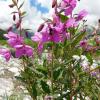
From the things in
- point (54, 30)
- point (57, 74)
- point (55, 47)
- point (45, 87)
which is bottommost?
point (45, 87)

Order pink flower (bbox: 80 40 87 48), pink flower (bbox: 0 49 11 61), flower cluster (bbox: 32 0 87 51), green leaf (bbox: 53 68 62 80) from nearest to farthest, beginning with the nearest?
flower cluster (bbox: 32 0 87 51)
green leaf (bbox: 53 68 62 80)
pink flower (bbox: 0 49 11 61)
pink flower (bbox: 80 40 87 48)

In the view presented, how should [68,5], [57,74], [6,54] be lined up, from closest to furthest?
[68,5]
[57,74]
[6,54]

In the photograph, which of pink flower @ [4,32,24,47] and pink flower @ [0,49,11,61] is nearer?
pink flower @ [4,32,24,47]

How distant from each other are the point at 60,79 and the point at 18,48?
1.46 feet

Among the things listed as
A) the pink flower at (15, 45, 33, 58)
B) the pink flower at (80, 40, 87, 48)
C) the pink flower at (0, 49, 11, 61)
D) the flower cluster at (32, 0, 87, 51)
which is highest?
the flower cluster at (32, 0, 87, 51)

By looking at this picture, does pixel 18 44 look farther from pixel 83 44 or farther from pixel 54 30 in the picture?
pixel 83 44

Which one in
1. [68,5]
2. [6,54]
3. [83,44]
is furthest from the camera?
[83,44]

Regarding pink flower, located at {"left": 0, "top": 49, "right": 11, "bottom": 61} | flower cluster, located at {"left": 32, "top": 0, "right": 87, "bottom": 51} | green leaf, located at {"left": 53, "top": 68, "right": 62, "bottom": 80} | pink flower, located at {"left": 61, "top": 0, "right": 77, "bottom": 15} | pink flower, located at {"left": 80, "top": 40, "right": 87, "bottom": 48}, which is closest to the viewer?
flower cluster, located at {"left": 32, "top": 0, "right": 87, "bottom": 51}

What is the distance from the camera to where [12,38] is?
89.6 inches

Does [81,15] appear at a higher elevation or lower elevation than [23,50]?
higher

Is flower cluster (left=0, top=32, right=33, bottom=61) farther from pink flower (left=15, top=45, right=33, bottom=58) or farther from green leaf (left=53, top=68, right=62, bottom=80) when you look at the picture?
green leaf (left=53, top=68, right=62, bottom=80)

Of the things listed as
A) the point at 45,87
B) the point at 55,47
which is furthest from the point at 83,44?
the point at 45,87

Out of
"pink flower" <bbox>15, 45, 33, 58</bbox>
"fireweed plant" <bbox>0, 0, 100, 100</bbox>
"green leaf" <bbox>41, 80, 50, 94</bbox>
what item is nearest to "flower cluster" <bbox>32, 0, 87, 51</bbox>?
"fireweed plant" <bbox>0, 0, 100, 100</bbox>

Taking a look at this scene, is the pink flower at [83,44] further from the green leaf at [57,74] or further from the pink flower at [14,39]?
the pink flower at [14,39]
